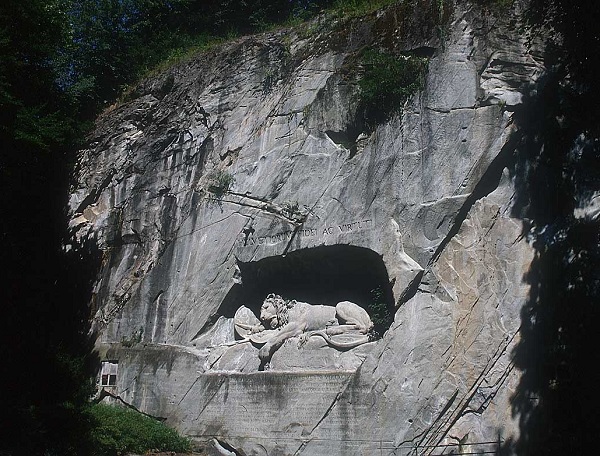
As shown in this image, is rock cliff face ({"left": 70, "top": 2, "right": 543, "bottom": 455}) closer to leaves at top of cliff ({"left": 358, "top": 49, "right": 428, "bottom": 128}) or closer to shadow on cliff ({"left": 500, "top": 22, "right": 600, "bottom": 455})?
leaves at top of cliff ({"left": 358, "top": 49, "right": 428, "bottom": 128})

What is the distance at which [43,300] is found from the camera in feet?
43.0

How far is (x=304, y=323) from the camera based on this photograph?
11734 mm

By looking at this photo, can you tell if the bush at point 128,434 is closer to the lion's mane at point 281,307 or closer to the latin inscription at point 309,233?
the lion's mane at point 281,307

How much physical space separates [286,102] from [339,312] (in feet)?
13.8

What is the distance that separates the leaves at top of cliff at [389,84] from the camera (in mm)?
11555

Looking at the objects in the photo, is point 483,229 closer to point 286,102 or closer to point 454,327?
point 454,327

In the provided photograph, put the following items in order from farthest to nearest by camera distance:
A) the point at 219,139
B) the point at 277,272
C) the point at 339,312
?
the point at 219,139, the point at 277,272, the point at 339,312

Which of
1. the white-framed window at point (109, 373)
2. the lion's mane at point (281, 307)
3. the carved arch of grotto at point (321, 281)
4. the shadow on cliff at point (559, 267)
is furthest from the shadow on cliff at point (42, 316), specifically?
the shadow on cliff at point (559, 267)

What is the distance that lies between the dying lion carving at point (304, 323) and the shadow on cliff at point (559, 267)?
2.64m

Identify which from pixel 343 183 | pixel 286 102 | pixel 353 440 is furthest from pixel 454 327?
pixel 286 102

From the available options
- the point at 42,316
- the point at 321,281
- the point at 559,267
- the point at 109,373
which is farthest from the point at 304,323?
the point at 42,316

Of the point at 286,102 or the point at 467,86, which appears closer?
the point at 467,86

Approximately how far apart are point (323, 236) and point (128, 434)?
4.56 metres

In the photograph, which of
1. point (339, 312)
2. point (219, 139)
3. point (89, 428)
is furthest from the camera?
point (219, 139)
